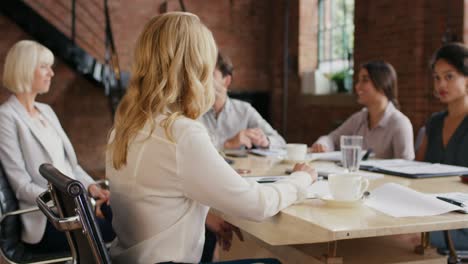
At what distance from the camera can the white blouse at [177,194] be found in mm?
1334

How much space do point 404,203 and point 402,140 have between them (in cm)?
146

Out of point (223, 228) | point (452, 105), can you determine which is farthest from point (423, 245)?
point (452, 105)

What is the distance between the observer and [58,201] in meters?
1.38

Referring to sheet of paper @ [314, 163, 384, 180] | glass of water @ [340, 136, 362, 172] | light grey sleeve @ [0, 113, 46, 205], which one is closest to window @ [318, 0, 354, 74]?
sheet of paper @ [314, 163, 384, 180]

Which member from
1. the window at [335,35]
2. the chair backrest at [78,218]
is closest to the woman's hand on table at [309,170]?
the chair backrest at [78,218]

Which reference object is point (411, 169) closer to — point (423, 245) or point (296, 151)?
point (296, 151)

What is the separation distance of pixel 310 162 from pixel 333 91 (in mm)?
4304

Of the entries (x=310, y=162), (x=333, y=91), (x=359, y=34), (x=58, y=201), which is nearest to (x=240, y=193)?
(x=58, y=201)

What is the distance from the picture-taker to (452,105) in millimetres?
2508

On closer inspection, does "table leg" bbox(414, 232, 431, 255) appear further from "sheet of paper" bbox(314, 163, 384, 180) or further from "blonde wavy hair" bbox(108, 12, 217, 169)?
"blonde wavy hair" bbox(108, 12, 217, 169)

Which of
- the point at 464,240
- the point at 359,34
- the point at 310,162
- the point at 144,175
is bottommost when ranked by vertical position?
the point at 464,240

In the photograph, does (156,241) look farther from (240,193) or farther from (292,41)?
(292,41)

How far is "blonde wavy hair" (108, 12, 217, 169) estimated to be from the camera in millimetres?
1420

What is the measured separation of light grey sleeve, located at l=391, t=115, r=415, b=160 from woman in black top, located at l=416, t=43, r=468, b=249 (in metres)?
0.25
